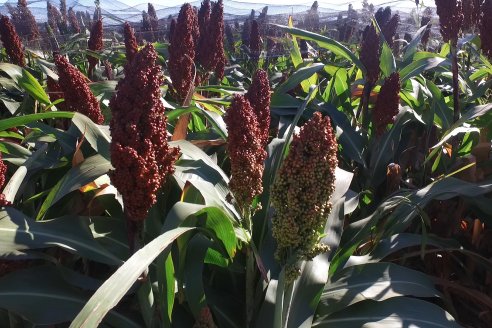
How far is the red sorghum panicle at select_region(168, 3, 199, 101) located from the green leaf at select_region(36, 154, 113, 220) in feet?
3.42

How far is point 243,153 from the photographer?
4.35 ft

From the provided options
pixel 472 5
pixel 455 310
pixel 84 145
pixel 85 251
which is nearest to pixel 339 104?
pixel 472 5

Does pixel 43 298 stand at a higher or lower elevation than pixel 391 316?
higher

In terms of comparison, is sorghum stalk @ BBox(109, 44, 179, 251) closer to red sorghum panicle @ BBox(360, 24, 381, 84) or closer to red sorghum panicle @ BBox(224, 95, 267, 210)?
red sorghum panicle @ BBox(224, 95, 267, 210)

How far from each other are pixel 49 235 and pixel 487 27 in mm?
2614

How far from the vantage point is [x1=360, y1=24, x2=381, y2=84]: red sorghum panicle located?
2.79 m

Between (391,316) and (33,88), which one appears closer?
(391,316)

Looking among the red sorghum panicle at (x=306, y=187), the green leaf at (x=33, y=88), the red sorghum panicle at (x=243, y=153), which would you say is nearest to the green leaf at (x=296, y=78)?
the green leaf at (x=33, y=88)

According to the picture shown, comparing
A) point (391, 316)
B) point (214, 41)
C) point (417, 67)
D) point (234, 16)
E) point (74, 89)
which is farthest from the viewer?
point (234, 16)

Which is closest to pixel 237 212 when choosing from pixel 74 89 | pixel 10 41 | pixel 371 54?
pixel 74 89

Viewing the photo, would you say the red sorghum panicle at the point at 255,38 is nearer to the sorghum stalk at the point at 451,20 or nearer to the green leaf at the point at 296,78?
the green leaf at the point at 296,78

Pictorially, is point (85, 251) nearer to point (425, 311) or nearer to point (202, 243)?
point (202, 243)

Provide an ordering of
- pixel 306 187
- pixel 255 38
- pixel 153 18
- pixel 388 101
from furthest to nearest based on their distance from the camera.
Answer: pixel 153 18
pixel 255 38
pixel 388 101
pixel 306 187

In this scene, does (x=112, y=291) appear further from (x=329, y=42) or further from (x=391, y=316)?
(x=329, y=42)
